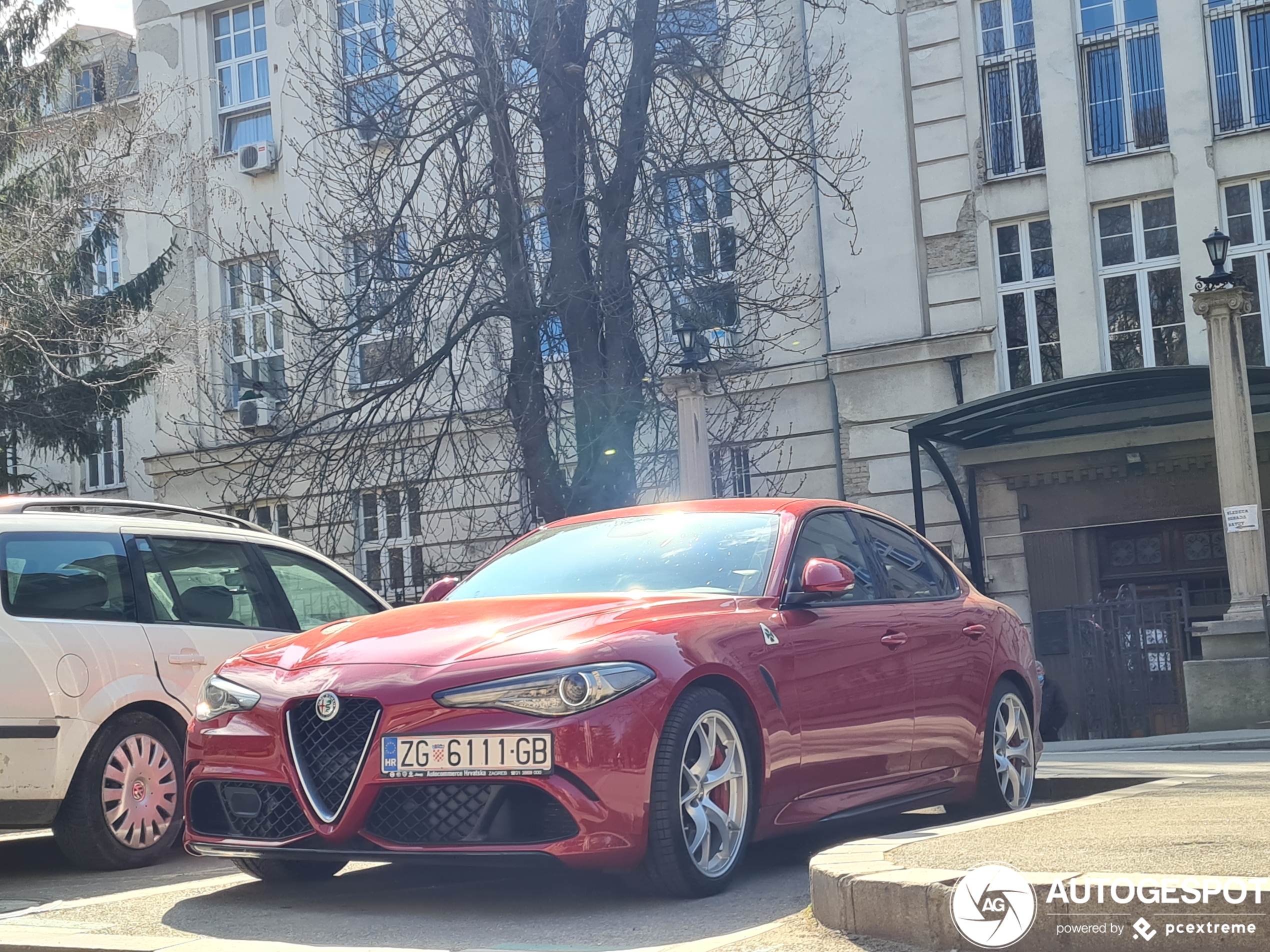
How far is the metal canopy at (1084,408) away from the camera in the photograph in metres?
18.8

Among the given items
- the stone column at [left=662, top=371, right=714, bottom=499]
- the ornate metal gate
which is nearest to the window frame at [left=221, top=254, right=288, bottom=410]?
the stone column at [left=662, top=371, right=714, bottom=499]

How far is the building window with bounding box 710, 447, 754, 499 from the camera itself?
19812 millimetres

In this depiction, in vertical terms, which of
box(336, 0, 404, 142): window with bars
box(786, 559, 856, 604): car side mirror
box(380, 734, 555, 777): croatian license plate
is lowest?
box(380, 734, 555, 777): croatian license plate

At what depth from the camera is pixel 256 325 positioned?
79.1 feet

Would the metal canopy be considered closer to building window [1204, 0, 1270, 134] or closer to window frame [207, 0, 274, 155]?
building window [1204, 0, 1270, 134]

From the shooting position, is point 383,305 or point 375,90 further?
point 375,90

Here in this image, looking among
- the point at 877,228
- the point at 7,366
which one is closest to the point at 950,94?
the point at 877,228

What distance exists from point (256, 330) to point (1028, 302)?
36.3 ft

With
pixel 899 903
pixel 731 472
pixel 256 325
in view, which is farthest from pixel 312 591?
pixel 256 325

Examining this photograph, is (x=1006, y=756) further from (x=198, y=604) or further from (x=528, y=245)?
(x=528, y=245)

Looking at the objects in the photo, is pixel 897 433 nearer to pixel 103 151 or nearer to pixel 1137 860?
pixel 103 151

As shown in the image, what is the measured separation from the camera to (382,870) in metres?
6.70

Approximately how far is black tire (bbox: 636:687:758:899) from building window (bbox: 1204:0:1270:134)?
1829cm

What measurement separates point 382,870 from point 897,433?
16777 millimetres
